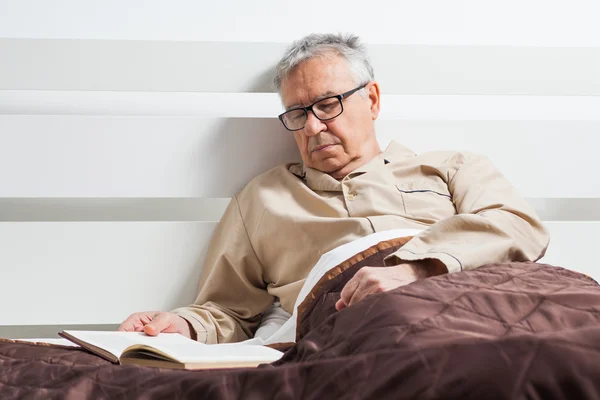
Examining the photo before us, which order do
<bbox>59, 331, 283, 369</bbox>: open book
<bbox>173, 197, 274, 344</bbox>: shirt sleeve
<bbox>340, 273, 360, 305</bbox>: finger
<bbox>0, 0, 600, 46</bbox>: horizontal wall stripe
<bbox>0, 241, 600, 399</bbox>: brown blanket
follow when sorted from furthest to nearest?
<bbox>0, 0, 600, 46</bbox>: horizontal wall stripe < <bbox>173, 197, 274, 344</bbox>: shirt sleeve < <bbox>340, 273, 360, 305</bbox>: finger < <bbox>59, 331, 283, 369</bbox>: open book < <bbox>0, 241, 600, 399</bbox>: brown blanket

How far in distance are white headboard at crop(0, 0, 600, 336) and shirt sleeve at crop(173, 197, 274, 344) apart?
11 centimetres

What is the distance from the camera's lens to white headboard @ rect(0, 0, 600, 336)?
183 centimetres

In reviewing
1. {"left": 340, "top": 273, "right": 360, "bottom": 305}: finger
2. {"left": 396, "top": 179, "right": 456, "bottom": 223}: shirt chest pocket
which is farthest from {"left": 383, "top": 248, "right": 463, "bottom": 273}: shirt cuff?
{"left": 396, "top": 179, "right": 456, "bottom": 223}: shirt chest pocket

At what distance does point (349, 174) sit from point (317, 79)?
0.26 m

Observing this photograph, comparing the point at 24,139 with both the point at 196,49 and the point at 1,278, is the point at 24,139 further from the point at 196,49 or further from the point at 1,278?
the point at 196,49

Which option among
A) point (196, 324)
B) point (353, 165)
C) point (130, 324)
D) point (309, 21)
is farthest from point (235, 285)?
point (309, 21)

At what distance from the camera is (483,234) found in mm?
1400

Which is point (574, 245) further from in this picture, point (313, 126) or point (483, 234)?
point (313, 126)

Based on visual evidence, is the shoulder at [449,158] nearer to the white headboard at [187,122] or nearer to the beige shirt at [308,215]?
the beige shirt at [308,215]

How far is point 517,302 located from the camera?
93 centimetres

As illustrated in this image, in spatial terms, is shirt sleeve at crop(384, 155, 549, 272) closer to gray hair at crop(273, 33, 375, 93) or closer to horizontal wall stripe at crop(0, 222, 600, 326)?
gray hair at crop(273, 33, 375, 93)

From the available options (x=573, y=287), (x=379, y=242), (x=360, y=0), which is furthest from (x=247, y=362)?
(x=360, y=0)

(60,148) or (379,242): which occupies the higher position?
(60,148)

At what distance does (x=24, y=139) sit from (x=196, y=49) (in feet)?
1.73
